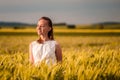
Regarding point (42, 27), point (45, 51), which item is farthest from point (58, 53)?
point (42, 27)

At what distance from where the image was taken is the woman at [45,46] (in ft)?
9.32

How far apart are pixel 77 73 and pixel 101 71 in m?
0.21

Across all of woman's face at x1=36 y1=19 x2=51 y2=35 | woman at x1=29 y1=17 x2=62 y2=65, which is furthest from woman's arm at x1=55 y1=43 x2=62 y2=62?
woman's face at x1=36 y1=19 x2=51 y2=35

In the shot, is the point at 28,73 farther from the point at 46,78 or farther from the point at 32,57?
the point at 32,57

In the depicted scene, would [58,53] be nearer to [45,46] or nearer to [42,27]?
[45,46]

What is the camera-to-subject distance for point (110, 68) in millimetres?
2623

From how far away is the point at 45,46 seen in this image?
2871 mm

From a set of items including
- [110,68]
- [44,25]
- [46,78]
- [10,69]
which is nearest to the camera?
[46,78]

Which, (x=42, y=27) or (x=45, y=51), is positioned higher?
(x=42, y=27)

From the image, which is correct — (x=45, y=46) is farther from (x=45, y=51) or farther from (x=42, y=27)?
(x=42, y=27)

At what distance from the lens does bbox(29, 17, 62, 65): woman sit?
2.84m

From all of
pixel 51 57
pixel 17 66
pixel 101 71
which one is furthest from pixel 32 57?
pixel 101 71

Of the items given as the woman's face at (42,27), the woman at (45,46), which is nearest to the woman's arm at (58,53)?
the woman at (45,46)

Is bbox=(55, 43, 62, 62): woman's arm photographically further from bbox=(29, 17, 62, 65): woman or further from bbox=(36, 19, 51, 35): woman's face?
bbox=(36, 19, 51, 35): woman's face
